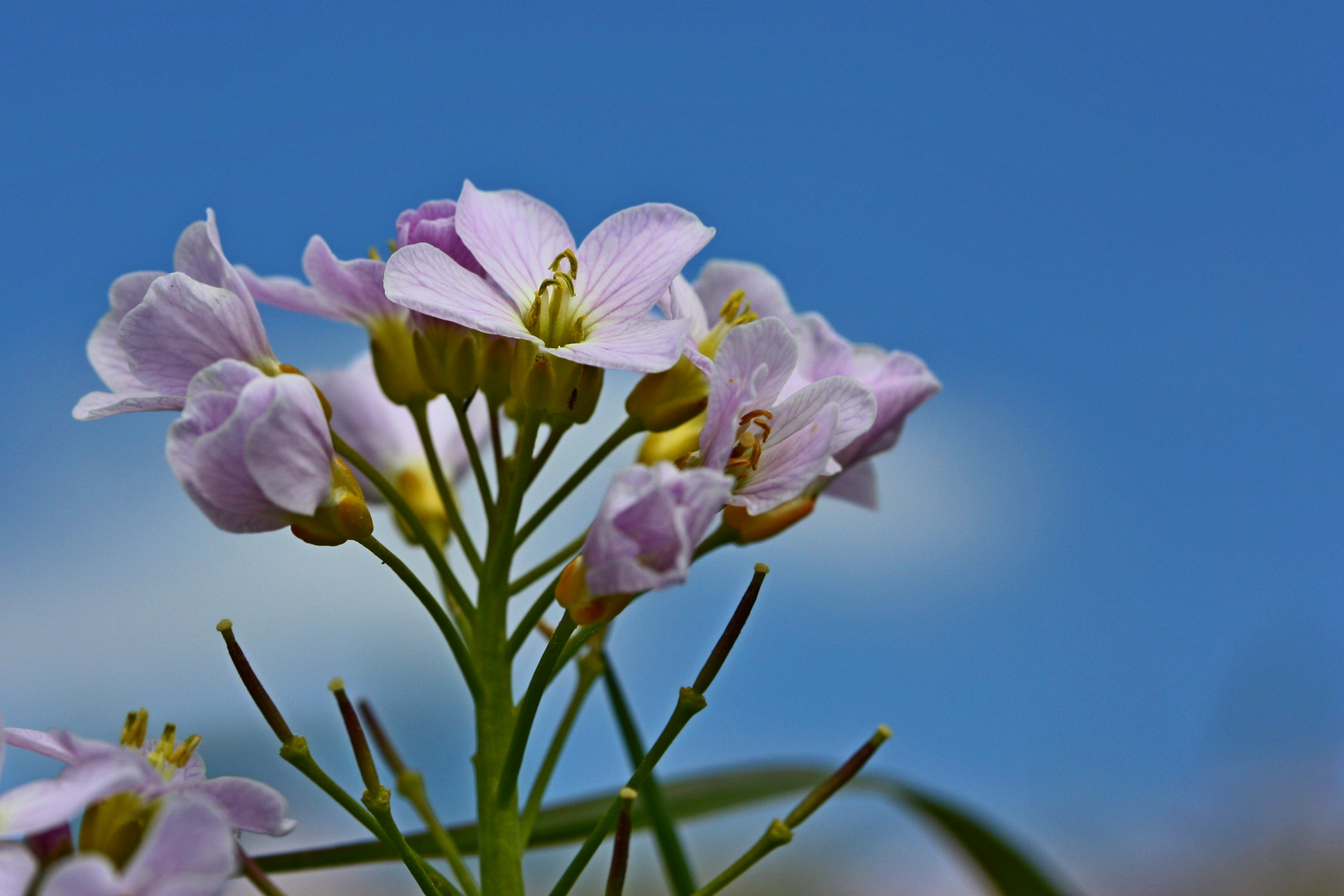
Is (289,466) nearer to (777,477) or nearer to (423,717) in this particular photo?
(777,477)

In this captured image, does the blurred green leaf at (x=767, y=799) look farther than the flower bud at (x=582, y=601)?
Yes

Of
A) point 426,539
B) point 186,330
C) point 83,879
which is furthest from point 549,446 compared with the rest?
point 83,879

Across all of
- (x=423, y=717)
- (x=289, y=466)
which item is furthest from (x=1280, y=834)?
(x=289, y=466)

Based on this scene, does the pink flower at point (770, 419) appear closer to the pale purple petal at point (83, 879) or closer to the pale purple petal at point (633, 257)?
the pale purple petal at point (633, 257)

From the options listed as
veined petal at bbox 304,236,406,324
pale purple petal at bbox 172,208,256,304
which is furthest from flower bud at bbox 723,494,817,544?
pale purple petal at bbox 172,208,256,304

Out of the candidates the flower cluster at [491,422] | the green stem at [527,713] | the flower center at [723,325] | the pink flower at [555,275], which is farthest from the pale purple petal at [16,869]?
the flower center at [723,325]
